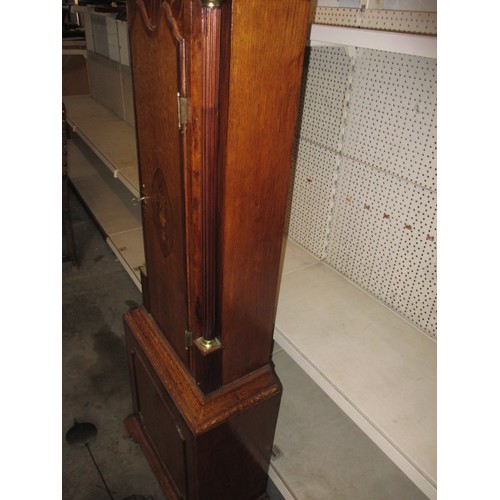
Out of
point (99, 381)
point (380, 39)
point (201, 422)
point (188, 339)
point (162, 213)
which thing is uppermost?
point (380, 39)

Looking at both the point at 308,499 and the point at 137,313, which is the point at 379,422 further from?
the point at 137,313

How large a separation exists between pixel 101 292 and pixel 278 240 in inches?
89.6

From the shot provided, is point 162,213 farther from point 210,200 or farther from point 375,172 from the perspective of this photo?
point 375,172

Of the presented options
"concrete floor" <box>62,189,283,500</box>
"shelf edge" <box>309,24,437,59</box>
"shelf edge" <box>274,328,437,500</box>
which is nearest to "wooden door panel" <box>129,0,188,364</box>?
"shelf edge" <box>274,328,437,500</box>

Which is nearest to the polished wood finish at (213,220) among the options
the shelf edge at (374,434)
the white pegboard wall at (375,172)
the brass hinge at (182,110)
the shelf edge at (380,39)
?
the brass hinge at (182,110)

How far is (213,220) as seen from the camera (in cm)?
98

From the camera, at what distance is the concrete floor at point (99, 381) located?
1848 mm

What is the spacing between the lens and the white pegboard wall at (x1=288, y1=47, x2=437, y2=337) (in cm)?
125

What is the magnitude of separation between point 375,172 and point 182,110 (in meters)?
0.80

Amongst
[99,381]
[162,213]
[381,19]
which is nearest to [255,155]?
[162,213]

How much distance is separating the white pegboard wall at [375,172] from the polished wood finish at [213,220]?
51 cm

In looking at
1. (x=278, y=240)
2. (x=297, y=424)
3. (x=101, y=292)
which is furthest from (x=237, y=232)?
(x=101, y=292)

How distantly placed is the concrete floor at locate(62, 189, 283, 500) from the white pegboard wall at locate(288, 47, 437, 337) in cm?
97

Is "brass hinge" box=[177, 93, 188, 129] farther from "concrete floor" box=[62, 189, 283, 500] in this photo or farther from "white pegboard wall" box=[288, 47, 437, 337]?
"concrete floor" box=[62, 189, 283, 500]
